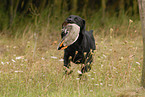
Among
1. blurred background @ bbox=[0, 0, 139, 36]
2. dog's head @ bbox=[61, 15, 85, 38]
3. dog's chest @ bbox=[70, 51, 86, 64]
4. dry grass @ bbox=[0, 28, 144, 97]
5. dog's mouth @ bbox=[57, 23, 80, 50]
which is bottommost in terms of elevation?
dry grass @ bbox=[0, 28, 144, 97]

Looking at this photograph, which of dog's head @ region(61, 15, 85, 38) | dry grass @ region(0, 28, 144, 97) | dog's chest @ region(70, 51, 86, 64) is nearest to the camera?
dry grass @ region(0, 28, 144, 97)

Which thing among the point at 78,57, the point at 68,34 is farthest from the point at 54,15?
the point at 68,34

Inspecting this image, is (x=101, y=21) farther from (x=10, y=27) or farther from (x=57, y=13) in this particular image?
(x=10, y=27)

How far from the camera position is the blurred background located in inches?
290

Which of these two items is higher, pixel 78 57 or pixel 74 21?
pixel 74 21

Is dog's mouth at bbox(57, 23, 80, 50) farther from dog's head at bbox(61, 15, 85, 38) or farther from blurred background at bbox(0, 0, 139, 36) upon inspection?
blurred background at bbox(0, 0, 139, 36)

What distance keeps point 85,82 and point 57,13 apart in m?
4.75

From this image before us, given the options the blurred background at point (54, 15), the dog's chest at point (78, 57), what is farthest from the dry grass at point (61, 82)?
the blurred background at point (54, 15)

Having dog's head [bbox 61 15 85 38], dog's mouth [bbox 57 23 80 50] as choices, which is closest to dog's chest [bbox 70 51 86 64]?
dog's head [bbox 61 15 85 38]

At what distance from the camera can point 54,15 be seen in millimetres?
7961

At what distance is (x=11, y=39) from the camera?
693cm

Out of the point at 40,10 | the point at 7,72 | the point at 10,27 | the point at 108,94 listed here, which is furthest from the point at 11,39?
the point at 108,94

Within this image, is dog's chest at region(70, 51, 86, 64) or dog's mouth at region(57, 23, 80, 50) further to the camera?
dog's chest at region(70, 51, 86, 64)

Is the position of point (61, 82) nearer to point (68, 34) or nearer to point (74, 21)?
point (68, 34)
